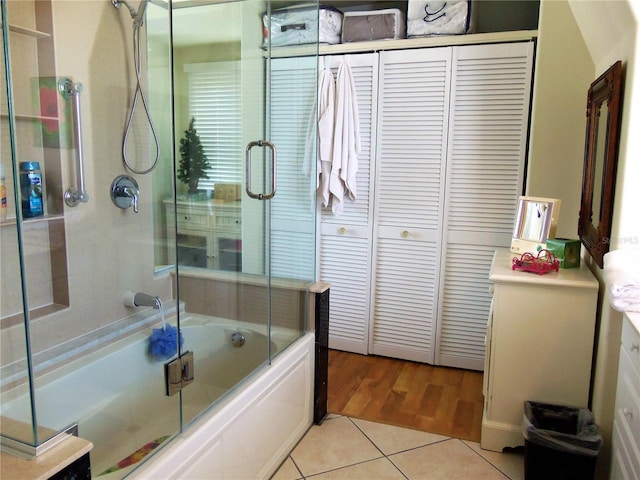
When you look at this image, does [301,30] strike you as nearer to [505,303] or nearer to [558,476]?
[505,303]

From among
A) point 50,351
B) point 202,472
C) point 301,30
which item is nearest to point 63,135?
point 50,351

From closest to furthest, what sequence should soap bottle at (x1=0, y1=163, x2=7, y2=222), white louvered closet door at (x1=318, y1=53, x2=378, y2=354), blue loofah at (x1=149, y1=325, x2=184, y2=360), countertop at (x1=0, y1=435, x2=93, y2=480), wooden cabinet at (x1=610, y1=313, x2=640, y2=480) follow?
countertop at (x1=0, y1=435, x2=93, y2=480)
wooden cabinet at (x1=610, y1=313, x2=640, y2=480)
soap bottle at (x1=0, y1=163, x2=7, y2=222)
blue loofah at (x1=149, y1=325, x2=184, y2=360)
white louvered closet door at (x1=318, y1=53, x2=378, y2=354)

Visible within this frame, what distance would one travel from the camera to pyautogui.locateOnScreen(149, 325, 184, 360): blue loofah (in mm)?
2087

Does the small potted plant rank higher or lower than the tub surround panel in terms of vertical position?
higher

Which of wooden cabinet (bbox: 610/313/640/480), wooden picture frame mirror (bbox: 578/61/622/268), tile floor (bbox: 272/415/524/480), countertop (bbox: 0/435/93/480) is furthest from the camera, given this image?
tile floor (bbox: 272/415/524/480)

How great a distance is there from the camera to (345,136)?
10.3ft

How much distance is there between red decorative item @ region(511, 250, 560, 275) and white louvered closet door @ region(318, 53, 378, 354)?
1157 mm

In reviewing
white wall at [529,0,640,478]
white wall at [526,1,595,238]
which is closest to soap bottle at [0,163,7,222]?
white wall at [529,0,640,478]

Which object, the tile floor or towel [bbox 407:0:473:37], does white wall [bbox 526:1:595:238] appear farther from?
the tile floor

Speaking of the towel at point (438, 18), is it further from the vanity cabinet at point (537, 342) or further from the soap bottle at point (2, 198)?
the soap bottle at point (2, 198)

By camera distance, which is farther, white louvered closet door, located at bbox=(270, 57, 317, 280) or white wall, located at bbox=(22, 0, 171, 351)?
white louvered closet door, located at bbox=(270, 57, 317, 280)

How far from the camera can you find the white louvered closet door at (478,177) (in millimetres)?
2920

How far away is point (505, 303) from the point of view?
2.24 m

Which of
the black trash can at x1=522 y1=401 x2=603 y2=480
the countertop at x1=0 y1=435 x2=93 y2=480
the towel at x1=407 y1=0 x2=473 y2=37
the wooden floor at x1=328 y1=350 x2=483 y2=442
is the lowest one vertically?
the wooden floor at x1=328 y1=350 x2=483 y2=442
